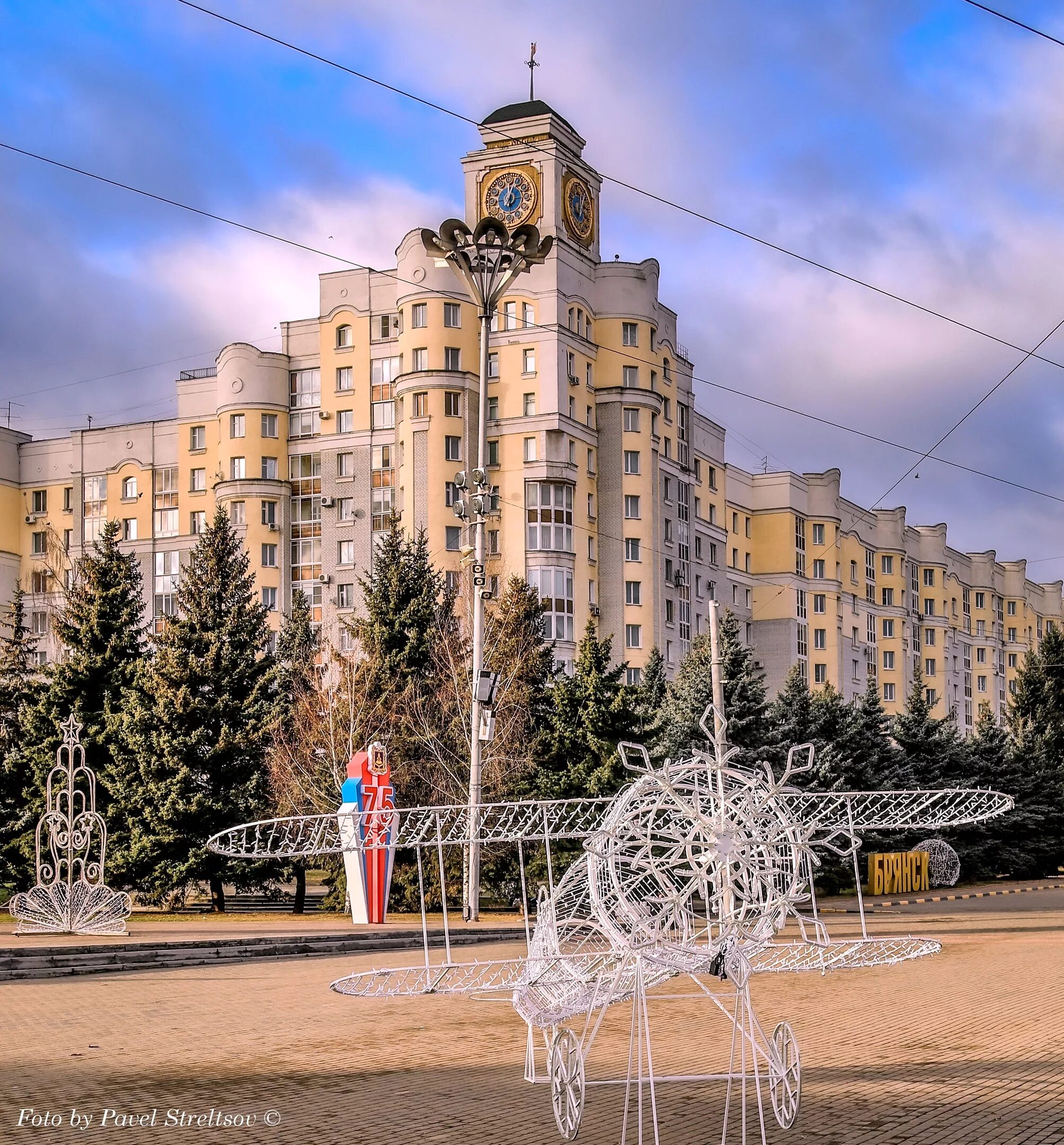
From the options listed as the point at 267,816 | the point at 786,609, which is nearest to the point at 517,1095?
the point at 267,816

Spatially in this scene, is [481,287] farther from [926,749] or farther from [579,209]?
[579,209]

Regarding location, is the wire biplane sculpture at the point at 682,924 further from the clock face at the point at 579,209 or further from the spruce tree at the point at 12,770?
the clock face at the point at 579,209

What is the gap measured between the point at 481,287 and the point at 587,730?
13.0 metres

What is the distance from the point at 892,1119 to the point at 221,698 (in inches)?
1014

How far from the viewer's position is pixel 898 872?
37344mm

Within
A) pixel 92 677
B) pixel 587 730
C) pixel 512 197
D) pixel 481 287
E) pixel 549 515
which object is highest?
pixel 512 197

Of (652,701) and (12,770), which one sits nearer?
(12,770)

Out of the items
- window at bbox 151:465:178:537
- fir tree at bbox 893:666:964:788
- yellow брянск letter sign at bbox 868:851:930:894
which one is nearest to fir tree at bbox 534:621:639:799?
yellow брянск letter sign at bbox 868:851:930:894

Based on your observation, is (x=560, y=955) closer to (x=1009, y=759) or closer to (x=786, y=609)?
(x=1009, y=759)

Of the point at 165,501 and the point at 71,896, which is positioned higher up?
the point at 165,501

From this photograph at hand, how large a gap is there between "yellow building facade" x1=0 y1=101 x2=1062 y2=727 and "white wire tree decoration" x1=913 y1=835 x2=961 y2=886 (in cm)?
1617

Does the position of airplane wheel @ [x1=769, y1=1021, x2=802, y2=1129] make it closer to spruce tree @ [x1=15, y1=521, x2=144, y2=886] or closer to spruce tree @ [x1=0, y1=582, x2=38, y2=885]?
spruce tree @ [x1=15, y1=521, x2=144, y2=886]

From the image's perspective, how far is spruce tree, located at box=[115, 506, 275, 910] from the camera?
31688mm

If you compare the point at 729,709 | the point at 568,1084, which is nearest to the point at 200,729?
the point at 729,709
